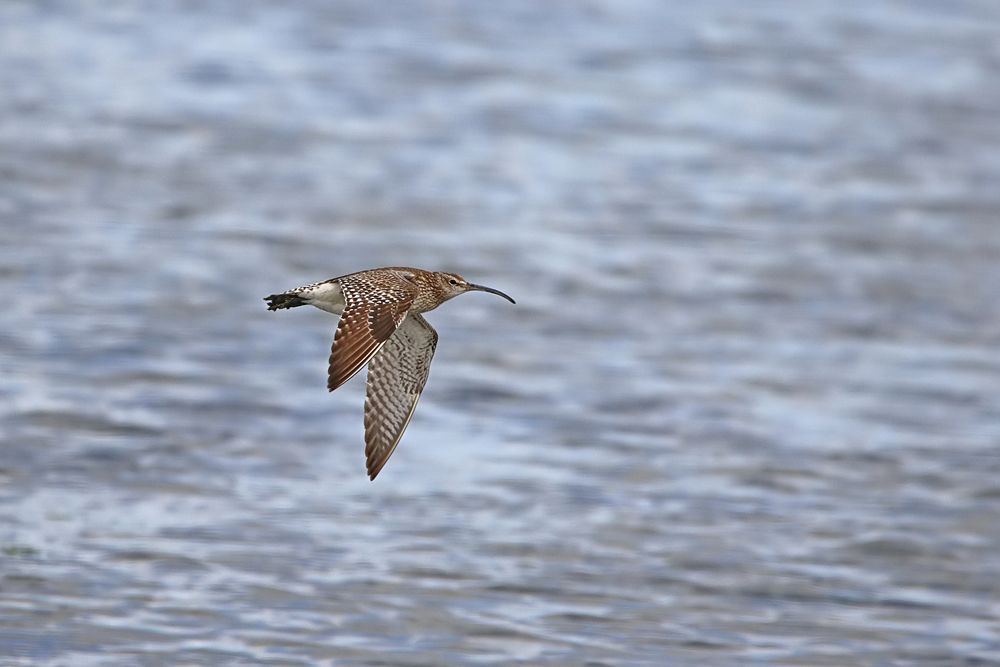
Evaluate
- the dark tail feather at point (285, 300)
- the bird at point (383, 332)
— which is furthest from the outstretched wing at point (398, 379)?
the dark tail feather at point (285, 300)

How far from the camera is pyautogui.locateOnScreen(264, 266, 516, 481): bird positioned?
8664 millimetres

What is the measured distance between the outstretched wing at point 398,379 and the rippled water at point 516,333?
217 centimetres

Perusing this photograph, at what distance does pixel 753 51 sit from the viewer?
27.6 meters

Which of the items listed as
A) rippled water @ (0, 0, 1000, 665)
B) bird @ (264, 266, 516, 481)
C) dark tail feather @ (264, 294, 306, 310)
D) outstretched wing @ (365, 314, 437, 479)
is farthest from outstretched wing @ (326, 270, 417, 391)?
rippled water @ (0, 0, 1000, 665)

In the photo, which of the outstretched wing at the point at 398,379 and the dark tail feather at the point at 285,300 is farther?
the outstretched wing at the point at 398,379

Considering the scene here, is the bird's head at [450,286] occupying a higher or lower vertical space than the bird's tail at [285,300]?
higher

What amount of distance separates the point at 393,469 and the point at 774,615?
129 inches

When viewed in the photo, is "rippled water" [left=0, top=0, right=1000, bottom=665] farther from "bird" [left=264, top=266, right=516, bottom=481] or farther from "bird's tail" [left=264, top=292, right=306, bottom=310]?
"bird's tail" [left=264, top=292, right=306, bottom=310]

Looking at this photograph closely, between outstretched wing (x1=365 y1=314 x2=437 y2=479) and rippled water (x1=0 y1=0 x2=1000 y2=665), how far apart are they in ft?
7.12

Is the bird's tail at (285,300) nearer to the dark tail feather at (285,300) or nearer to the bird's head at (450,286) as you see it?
the dark tail feather at (285,300)

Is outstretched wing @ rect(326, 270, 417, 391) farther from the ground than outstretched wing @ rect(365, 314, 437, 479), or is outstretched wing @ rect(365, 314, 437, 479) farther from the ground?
outstretched wing @ rect(326, 270, 417, 391)

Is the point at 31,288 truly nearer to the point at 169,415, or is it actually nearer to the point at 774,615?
the point at 169,415

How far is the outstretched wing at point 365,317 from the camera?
8438 mm

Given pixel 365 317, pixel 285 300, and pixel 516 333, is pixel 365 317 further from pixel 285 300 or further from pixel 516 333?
pixel 516 333
